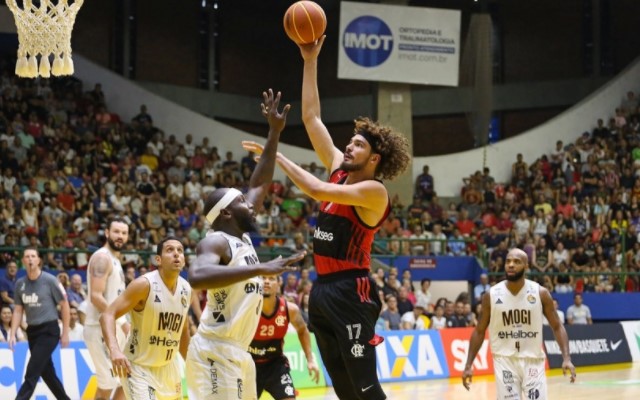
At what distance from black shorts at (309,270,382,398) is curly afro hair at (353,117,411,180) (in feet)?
2.12

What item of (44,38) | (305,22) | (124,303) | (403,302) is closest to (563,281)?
(403,302)

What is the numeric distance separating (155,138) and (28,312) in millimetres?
13572

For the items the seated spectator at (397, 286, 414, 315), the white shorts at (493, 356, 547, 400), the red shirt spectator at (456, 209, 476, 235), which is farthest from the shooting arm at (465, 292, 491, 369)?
the red shirt spectator at (456, 209, 476, 235)

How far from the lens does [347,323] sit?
20.1 ft

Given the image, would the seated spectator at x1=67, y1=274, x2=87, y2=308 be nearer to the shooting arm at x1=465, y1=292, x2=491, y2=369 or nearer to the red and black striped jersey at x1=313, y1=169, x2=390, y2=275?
the shooting arm at x1=465, y1=292, x2=491, y2=369

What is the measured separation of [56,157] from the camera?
71.4 feet

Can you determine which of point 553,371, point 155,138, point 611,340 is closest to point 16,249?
point 155,138

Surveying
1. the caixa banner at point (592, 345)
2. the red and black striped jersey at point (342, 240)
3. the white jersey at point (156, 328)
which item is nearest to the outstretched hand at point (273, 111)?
the red and black striped jersey at point (342, 240)

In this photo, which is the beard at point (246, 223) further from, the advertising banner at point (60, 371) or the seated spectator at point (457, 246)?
the seated spectator at point (457, 246)

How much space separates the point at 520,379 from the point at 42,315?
5.26 m

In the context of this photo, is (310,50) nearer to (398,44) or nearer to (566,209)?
(566,209)

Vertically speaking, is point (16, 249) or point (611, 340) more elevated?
point (16, 249)

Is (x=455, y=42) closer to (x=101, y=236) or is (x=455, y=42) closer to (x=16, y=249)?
(x=101, y=236)

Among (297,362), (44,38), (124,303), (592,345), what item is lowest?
(592,345)
